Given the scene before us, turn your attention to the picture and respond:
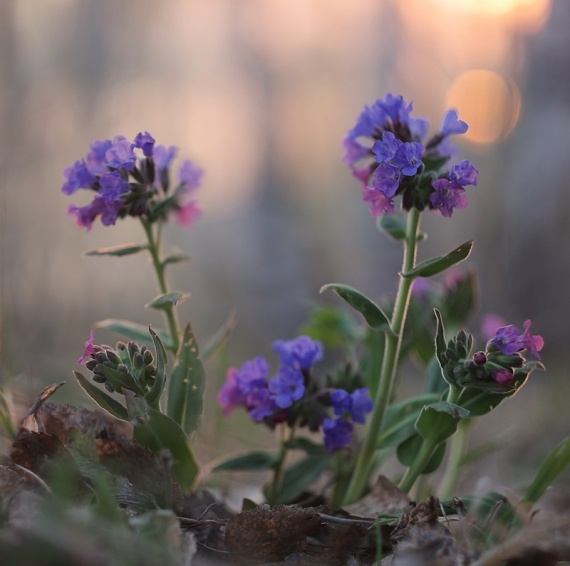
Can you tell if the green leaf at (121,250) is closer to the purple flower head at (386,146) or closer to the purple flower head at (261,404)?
the purple flower head at (261,404)

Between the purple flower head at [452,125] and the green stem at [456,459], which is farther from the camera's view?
the green stem at [456,459]

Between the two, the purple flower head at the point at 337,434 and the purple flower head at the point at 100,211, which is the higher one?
the purple flower head at the point at 100,211

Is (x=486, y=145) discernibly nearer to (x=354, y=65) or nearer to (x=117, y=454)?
(x=354, y=65)

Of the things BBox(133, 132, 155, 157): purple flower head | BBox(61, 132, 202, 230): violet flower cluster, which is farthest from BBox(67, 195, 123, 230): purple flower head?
BBox(133, 132, 155, 157): purple flower head

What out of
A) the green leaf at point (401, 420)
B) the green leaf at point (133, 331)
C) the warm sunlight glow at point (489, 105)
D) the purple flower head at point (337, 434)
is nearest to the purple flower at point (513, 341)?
the green leaf at point (401, 420)

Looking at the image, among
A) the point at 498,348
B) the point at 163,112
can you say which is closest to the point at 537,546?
the point at 498,348

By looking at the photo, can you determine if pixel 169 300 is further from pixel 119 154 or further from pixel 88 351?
pixel 119 154

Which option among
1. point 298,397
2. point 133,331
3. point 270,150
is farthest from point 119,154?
point 270,150
